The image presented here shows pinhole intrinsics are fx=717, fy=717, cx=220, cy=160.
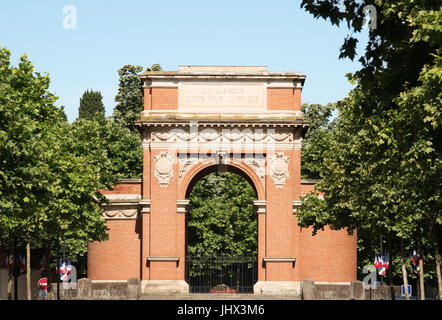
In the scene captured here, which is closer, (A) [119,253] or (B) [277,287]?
(B) [277,287]

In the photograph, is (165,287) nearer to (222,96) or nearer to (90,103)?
(222,96)

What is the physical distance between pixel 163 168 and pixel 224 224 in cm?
2075

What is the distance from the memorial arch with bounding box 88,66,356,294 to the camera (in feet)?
139

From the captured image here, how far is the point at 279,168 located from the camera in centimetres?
4291

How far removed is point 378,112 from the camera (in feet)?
55.2

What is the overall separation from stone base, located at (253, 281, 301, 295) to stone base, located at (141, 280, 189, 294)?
4173mm

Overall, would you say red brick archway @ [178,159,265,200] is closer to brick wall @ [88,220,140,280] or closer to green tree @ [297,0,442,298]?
brick wall @ [88,220,140,280]

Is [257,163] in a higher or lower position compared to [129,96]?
lower

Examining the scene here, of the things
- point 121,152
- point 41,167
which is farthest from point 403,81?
point 121,152

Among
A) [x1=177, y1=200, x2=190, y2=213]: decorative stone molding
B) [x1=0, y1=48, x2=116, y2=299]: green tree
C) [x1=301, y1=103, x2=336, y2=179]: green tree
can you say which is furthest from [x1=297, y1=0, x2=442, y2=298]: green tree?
[x1=301, y1=103, x2=336, y2=179]: green tree

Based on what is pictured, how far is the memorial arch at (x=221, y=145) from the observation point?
1671 inches

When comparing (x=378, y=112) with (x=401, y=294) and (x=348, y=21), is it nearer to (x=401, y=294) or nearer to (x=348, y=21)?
(x=348, y=21)

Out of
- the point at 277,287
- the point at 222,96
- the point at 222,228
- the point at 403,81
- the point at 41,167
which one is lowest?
the point at 277,287
